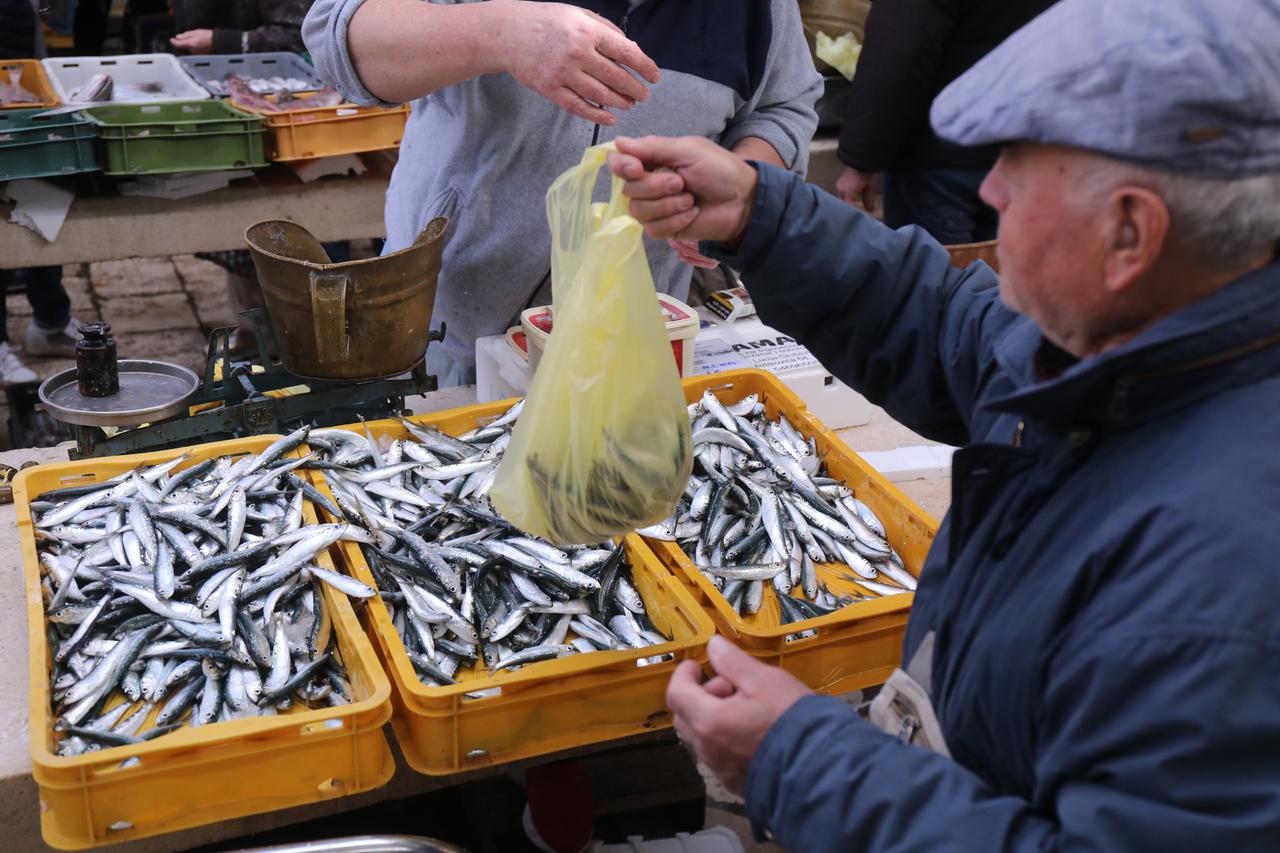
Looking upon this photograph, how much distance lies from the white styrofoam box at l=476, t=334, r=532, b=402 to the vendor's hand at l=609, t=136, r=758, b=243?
128 cm

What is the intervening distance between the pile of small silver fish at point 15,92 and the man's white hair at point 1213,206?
16.9 ft

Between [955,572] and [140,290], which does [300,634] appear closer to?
[955,572]

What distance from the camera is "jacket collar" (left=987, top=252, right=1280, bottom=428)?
117 cm

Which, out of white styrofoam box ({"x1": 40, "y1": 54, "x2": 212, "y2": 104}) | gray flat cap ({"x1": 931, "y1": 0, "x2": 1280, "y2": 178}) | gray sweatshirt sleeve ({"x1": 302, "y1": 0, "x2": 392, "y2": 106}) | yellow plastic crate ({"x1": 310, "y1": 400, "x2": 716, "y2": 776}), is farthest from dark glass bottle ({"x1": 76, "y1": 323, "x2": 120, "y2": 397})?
white styrofoam box ({"x1": 40, "y1": 54, "x2": 212, "y2": 104})

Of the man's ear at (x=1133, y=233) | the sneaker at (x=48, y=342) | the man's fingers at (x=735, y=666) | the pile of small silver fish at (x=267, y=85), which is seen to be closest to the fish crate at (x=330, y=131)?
the pile of small silver fish at (x=267, y=85)

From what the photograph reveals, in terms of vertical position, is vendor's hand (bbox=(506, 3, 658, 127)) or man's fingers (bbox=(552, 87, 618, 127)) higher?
vendor's hand (bbox=(506, 3, 658, 127))

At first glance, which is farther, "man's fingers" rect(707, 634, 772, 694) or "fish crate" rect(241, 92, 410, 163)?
"fish crate" rect(241, 92, 410, 163)

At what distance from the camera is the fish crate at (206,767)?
1.85m

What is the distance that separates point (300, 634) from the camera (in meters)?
2.30

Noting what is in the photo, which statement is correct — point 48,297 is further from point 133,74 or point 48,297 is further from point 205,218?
point 205,218

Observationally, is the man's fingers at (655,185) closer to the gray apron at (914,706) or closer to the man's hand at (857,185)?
the gray apron at (914,706)

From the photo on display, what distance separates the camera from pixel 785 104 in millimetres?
3352

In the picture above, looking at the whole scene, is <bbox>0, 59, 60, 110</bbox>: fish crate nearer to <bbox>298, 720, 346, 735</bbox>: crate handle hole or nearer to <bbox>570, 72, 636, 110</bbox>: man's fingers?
<bbox>570, 72, 636, 110</bbox>: man's fingers

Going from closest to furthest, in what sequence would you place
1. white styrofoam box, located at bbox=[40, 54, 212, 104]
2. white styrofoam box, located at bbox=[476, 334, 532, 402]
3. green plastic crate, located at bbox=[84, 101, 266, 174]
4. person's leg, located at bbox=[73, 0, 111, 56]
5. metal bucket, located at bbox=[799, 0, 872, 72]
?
white styrofoam box, located at bbox=[476, 334, 532, 402] < green plastic crate, located at bbox=[84, 101, 266, 174] < white styrofoam box, located at bbox=[40, 54, 212, 104] < metal bucket, located at bbox=[799, 0, 872, 72] < person's leg, located at bbox=[73, 0, 111, 56]
